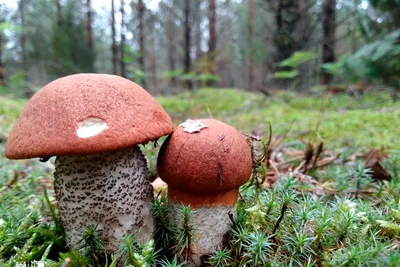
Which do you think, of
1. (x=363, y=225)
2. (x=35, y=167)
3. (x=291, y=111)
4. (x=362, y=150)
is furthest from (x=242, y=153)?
(x=291, y=111)

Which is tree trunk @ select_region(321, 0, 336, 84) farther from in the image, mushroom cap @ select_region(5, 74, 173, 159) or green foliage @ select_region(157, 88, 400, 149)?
mushroom cap @ select_region(5, 74, 173, 159)

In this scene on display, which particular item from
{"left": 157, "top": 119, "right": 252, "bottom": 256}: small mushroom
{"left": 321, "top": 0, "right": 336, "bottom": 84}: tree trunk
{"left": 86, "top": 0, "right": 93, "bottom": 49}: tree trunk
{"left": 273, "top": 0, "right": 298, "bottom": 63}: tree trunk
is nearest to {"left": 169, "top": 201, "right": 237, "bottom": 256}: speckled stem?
{"left": 157, "top": 119, "right": 252, "bottom": 256}: small mushroom

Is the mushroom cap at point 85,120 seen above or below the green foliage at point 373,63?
below

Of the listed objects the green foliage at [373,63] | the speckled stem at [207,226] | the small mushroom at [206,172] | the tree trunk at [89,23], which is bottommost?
the speckled stem at [207,226]

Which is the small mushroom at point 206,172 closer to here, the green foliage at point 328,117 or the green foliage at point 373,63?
the green foliage at point 328,117

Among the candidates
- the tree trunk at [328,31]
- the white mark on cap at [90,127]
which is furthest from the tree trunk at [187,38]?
the white mark on cap at [90,127]

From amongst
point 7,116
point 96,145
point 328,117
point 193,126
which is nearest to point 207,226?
point 193,126

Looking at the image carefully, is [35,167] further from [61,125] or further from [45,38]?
[45,38]
